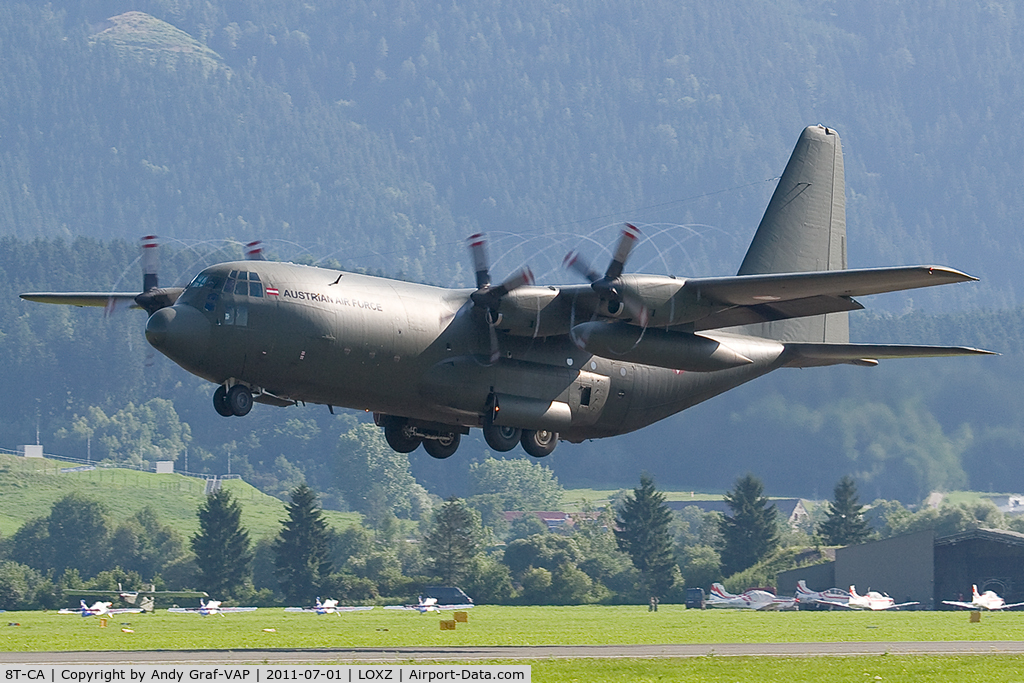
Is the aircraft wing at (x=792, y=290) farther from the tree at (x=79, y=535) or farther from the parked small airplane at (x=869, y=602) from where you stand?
the tree at (x=79, y=535)

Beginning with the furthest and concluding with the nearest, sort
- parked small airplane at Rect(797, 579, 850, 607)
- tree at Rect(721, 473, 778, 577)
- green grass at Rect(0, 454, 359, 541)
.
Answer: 1. green grass at Rect(0, 454, 359, 541)
2. tree at Rect(721, 473, 778, 577)
3. parked small airplane at Rect(797, 579, 850, 607)

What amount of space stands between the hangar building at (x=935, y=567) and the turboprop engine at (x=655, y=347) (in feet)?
185

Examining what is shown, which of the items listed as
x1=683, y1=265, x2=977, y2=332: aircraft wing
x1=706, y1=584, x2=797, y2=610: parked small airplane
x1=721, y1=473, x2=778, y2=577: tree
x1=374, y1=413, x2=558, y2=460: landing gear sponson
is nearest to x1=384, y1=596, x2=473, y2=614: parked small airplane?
x1=706, y1=584, x2=797, y2=610: parked small airplane

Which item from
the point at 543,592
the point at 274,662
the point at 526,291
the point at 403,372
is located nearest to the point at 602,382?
the point at 526,291

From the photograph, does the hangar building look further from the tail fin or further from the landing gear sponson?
the landing gear sponson

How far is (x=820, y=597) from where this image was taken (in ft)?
272

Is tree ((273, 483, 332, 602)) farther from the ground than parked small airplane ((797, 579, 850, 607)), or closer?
farther from the ground

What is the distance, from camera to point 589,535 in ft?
369

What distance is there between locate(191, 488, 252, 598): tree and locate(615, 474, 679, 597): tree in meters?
28.5

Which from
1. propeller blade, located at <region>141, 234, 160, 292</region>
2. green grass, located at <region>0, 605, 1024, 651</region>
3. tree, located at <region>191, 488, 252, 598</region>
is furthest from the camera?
tree, located at <region>191, 488, 252, 598</region>

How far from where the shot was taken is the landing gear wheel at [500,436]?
3638cm

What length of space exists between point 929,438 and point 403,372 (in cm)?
10984

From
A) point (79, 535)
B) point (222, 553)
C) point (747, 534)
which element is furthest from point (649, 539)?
point (79, 535)

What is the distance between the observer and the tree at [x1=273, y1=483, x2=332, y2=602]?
10162 centimetres
